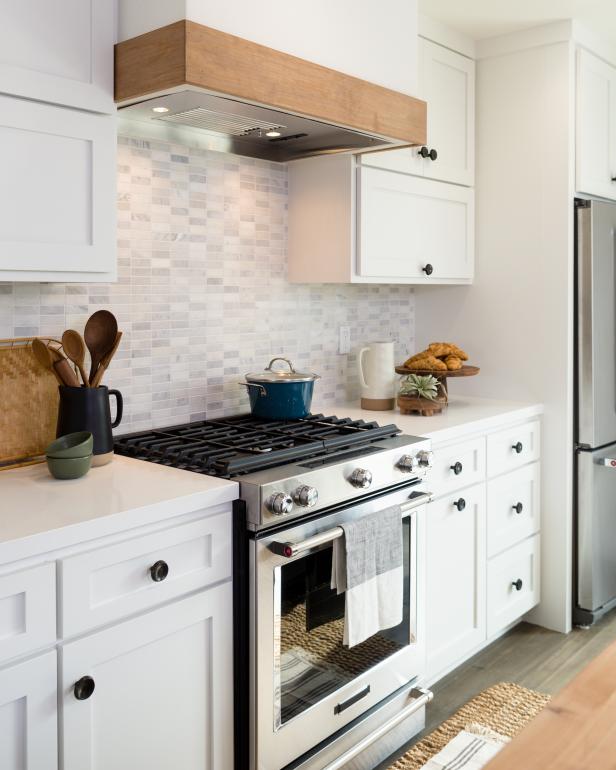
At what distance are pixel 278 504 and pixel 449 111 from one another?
202 centimetres

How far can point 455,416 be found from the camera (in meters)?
2.93

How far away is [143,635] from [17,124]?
116 centimetres

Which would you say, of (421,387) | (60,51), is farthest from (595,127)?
(60,51)

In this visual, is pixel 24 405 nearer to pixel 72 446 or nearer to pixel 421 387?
pixel 72 446

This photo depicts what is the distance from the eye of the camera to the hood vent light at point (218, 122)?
2172 millimetres

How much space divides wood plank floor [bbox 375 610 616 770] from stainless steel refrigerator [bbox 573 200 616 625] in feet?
0.44

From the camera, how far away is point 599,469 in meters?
3.26

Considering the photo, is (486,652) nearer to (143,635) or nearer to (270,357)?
(270,357)

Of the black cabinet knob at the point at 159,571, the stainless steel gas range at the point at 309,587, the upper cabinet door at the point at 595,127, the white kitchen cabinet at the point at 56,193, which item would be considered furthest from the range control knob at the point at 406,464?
the upper cabinet door at the point at 595,127

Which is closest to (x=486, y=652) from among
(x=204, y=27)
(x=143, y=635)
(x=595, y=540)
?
(x=595, y=540)

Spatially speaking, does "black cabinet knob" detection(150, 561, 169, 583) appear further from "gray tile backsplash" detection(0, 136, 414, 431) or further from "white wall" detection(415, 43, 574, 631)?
"white wall" detection(415, 43, 574, 631)

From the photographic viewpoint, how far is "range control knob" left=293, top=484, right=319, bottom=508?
1.93m

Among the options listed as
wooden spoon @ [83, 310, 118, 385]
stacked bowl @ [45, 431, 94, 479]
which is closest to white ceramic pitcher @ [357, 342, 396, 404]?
wooden spoon @ [83, 310, 118, 385]

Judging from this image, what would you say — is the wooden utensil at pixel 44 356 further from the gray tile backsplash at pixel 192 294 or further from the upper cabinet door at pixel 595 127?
the upper cabinet door at pixel 595 127
